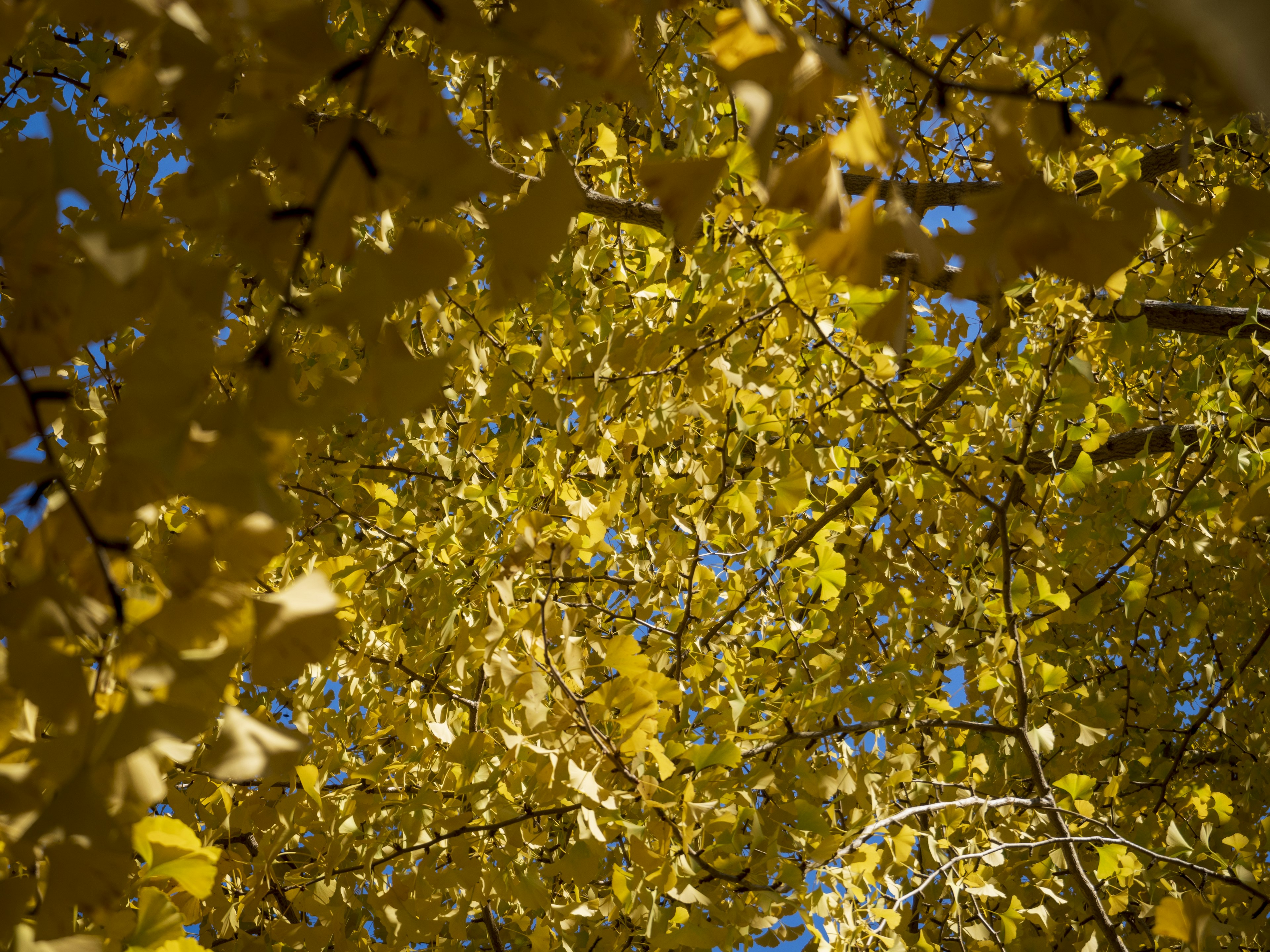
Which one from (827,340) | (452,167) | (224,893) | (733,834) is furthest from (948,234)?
(224,893)

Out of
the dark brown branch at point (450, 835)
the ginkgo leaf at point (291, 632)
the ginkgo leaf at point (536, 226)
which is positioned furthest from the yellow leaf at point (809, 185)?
the dark brown branch at point (450, 835)

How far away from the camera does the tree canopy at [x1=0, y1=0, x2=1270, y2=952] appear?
0.44m

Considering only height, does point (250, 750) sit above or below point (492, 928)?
below

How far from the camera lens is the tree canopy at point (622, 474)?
1.45ft

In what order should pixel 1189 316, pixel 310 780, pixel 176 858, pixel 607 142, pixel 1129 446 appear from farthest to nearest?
pixel 1129 446, pixel 1189 316, pixel 607 142, pixel 310 780, pixel 176 858

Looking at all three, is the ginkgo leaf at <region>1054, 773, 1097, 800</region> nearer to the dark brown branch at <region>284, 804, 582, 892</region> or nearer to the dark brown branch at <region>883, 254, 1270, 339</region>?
the dark brown branch at <region>284, 804, 582, 892</region>

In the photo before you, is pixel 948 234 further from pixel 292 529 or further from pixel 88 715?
pixel 292 529

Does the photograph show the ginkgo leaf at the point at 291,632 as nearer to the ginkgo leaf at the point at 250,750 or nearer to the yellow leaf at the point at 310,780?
the ginkgo leaf at the point at 250,750

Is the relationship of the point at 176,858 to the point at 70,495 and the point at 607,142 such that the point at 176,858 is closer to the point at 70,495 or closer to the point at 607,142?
the point at 70,495

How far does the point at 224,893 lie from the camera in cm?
124

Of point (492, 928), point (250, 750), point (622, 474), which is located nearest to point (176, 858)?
point (250, 750)

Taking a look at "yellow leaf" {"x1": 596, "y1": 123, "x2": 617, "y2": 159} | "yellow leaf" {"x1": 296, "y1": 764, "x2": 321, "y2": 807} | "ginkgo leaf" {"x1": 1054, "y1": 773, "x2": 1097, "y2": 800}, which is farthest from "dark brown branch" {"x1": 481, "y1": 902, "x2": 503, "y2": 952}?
"yellow leaf" {"x1": 596, "y1": 123, "x2": 617, "y2": 159}

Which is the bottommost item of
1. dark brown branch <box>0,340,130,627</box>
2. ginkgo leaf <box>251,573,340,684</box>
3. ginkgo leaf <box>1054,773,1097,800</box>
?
ginkgo leaf <box>251,573,340,684</box>

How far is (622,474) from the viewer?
148cm
